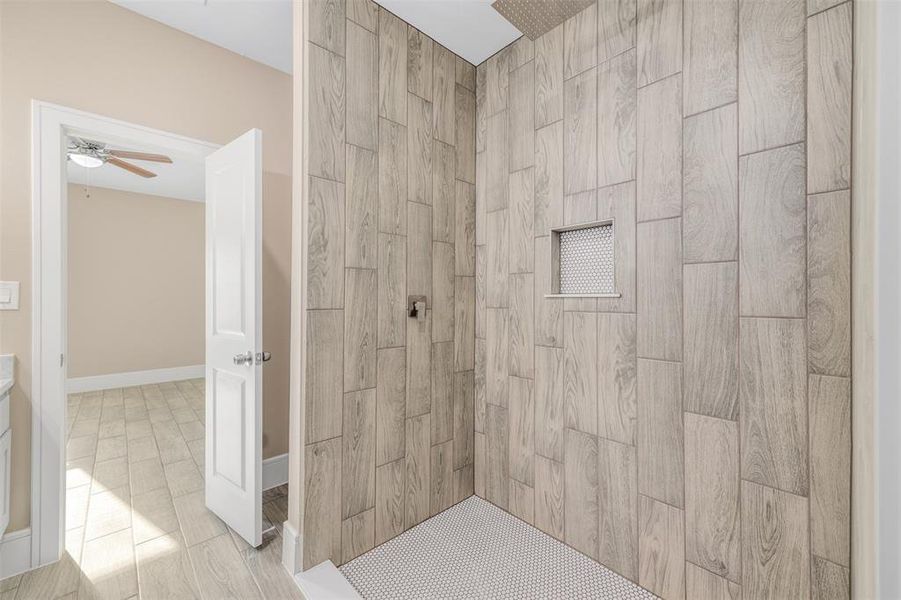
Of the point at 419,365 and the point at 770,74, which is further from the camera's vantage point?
the point at 419,365

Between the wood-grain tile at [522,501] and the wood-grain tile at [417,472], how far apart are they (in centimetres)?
49

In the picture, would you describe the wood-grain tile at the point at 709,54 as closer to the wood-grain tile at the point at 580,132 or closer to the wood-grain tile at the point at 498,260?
the wood-grain tile at the point at 580,132

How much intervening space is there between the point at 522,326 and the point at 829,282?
125cm

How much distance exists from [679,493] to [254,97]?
3.20 m

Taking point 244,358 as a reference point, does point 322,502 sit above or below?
below

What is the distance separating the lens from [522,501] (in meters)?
2.16

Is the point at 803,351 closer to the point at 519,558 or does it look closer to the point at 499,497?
the point at 519,558

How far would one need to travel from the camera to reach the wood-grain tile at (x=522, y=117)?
6.92 ft

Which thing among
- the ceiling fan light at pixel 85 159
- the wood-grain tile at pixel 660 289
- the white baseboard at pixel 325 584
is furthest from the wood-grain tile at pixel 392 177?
the ceiling fan light at pixel 85 159

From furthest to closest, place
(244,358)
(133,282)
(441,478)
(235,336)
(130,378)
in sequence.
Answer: (133,282), (130,378), (441,478), (235,336), (244,358)

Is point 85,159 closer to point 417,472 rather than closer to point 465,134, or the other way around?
point 465,134

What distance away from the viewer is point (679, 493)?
156 centimetres

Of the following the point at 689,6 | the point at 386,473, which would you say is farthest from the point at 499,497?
the point at 689,6

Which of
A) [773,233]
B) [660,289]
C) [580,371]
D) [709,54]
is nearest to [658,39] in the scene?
[709,54]
